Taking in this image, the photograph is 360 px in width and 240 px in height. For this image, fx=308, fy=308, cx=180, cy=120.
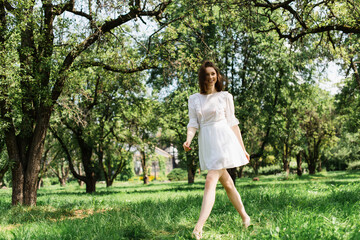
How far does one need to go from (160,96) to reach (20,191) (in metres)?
13.8

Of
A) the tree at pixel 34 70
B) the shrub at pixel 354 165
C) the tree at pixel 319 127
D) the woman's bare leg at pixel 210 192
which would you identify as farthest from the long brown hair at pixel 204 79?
the shrub at pixel 354 165

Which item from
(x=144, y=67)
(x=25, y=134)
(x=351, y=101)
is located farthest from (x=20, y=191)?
(x=351, y=101)

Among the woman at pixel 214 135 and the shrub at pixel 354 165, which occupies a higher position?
the woman at pixel 214 135

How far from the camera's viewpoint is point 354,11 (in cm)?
809

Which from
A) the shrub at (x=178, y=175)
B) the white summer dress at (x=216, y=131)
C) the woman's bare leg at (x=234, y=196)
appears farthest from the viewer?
the shrub at (x=178, y=175)

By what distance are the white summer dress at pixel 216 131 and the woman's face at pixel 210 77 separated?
0.47 ft

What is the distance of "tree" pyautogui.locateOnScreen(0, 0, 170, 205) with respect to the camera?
8126mm

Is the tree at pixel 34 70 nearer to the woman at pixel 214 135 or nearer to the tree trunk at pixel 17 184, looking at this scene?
the tree trunk at pixel 17 184

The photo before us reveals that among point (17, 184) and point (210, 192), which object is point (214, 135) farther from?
point (17, 184)

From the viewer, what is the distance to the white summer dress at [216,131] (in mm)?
3846

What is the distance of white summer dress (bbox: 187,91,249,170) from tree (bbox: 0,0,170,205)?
183 inches

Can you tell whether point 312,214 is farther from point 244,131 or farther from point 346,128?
point 346,128

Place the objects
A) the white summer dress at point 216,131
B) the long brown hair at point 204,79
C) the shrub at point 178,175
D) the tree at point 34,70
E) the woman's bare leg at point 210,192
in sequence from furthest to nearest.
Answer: the shrub at point 178,175 → the tree at point 34,70 → the long brown hair at point 204,79 → the white summer dress at point 216,131 → the woman's bare leg at point 210,192

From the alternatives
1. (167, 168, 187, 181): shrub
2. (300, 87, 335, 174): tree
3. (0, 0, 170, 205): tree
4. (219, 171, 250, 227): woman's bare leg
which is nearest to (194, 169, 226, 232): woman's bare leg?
(219, 171, 250, 227): woman's bare leg
